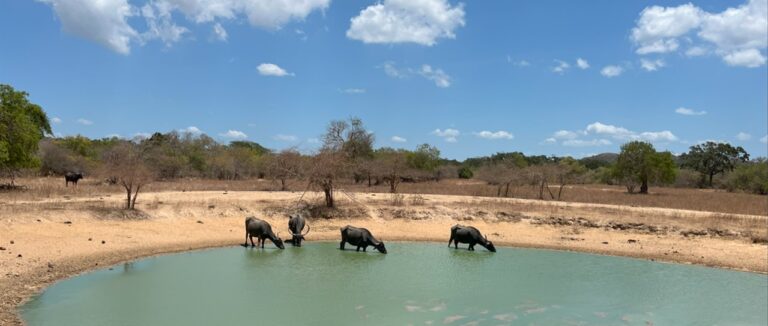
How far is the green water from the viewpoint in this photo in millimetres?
12500

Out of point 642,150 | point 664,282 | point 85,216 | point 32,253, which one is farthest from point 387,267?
point 642,150

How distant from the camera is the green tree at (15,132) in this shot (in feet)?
102

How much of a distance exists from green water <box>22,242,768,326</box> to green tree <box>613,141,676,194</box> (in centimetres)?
3830

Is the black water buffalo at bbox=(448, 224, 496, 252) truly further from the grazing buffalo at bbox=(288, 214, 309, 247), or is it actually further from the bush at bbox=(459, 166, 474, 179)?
the bush at bbox=(459, 166, 474, 179)

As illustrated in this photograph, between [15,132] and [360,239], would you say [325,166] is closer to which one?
[360,239]

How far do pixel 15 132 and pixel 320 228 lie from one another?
19.4 metres

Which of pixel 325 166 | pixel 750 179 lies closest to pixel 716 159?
pixel 750 179

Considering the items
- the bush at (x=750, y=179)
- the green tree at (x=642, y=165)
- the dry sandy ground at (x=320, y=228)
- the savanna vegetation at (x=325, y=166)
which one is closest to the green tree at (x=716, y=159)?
the savanna vegetation at (x=325, y=166)

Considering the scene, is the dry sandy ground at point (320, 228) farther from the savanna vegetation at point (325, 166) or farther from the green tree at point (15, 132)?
the green tree at point (15, 132)

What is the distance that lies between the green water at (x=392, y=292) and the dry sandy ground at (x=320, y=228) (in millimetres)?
1488

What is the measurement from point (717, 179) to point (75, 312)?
303 ft

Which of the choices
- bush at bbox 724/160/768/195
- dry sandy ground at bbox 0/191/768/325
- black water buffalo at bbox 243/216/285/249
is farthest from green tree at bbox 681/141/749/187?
A: black water buffalo at bbox 243/216/285/249

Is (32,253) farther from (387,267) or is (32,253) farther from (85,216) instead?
(387,267)

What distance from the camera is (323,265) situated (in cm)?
1841
